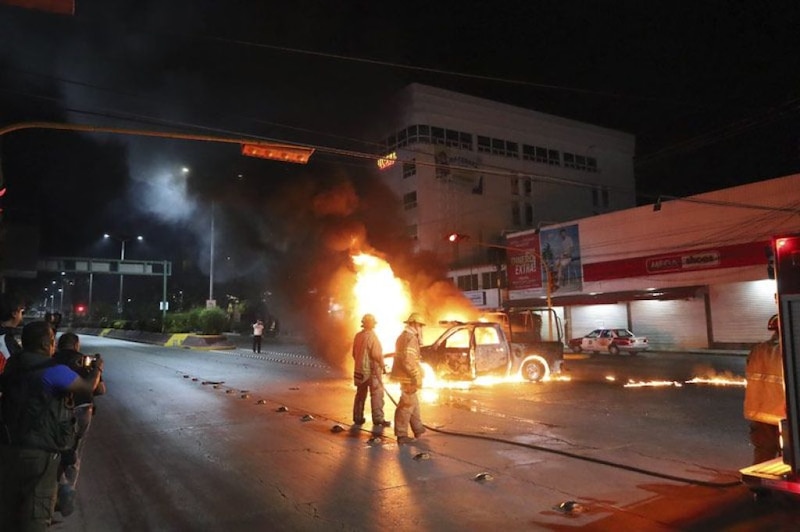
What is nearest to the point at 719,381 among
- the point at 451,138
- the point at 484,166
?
the point at 484,166

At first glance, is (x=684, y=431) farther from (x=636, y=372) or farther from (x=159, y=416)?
(x=636, y=372)

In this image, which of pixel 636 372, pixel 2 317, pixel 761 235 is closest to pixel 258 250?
pixel 636 372

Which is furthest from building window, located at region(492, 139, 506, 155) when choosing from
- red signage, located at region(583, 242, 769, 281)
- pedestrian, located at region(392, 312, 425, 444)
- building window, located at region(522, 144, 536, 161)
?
pedestrian, located at region(392, 312, 425, 444)

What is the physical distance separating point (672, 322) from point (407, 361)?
2700 centimetres

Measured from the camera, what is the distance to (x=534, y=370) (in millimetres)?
14812

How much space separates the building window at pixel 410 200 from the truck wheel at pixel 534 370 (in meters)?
33.5

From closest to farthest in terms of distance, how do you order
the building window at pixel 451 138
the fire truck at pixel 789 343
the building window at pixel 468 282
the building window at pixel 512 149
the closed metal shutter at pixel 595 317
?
the fire truck at pixel 789 343
the closed metal shutter at pixel 595 317
the building window at pixel 468 282
the building window at pixel 451 138
the building window at pixel 512 149

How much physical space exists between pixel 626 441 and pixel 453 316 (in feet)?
41.9

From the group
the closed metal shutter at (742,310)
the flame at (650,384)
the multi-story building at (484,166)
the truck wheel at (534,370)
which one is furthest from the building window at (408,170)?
the flame at (650,384)

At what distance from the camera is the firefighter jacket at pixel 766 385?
4.99 meters

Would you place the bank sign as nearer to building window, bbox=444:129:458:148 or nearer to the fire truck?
building window, bbox=444:129:458:148

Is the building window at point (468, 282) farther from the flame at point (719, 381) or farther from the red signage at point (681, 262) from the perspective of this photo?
the flame at point (719, 381)

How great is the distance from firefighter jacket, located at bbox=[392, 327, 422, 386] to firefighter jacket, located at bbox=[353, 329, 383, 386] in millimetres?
977

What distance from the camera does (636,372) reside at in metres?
19.0
